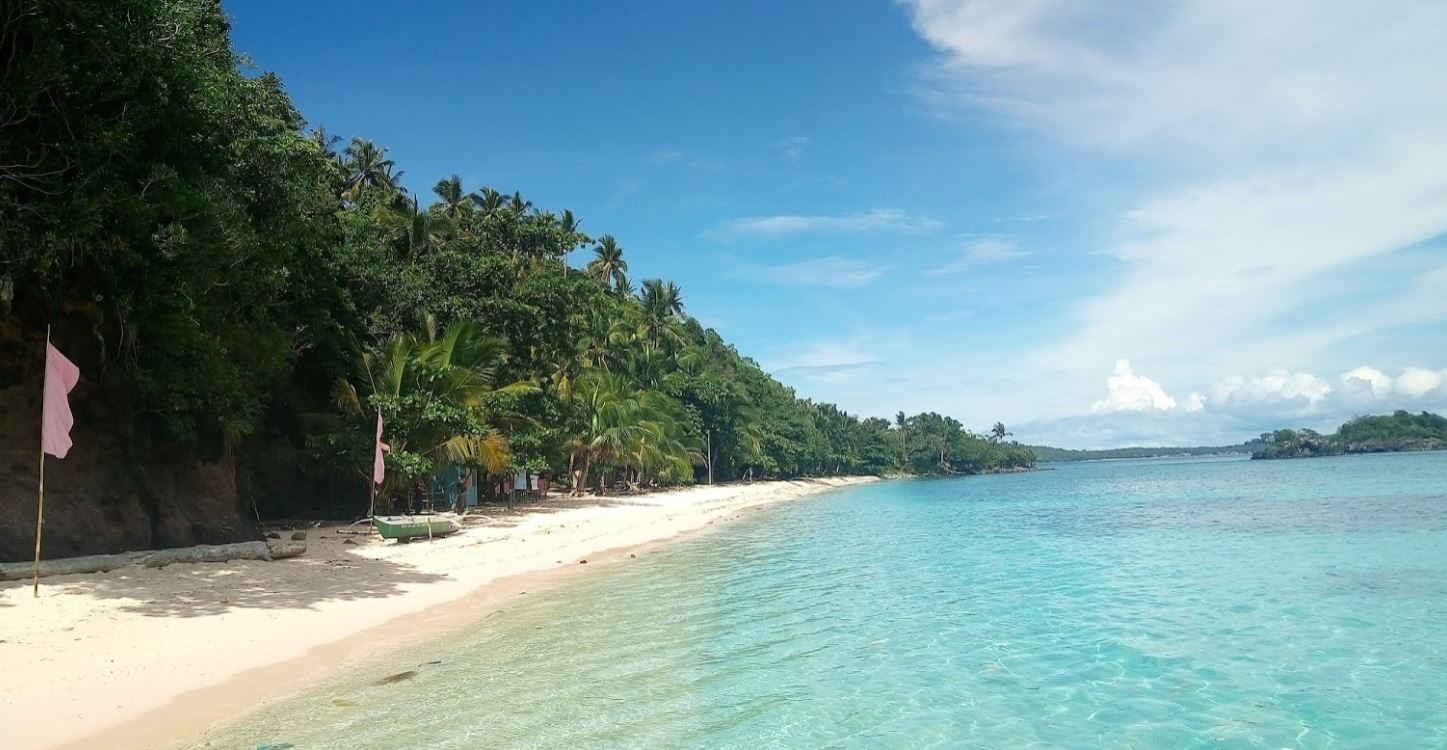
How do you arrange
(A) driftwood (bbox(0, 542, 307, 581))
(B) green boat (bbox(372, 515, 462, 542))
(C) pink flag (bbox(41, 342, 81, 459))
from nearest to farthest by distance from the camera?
(C) pink flag (bbox(41, 342, 81, 459)) → (A) driftwood (bbox(0, 542, 307, 581)) → (B) green boat (bbox(372, 515, 462, 542))

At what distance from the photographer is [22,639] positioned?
26.8 feet

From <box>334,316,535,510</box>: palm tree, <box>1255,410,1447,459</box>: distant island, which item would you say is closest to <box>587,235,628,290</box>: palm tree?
<box>334,316,535,510</box>: palm tree

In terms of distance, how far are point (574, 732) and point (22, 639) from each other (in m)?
6.06

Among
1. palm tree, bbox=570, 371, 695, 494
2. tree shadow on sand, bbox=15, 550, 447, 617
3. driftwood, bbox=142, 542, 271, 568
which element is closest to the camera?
tree shadow on sand, bbox=15, 550, 447, 617

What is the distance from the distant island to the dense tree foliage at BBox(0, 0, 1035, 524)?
16729 cm

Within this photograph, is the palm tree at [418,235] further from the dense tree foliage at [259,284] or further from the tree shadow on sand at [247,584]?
the tree shadow on sand at [247,584]

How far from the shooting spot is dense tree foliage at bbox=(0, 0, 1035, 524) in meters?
10.0

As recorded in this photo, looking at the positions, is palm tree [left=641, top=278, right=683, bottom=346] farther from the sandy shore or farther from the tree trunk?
the sandy shore

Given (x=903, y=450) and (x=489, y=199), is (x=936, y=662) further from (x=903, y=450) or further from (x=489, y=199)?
(x=903, y=450)

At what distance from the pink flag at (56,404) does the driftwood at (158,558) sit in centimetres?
168

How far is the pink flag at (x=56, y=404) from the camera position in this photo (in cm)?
988

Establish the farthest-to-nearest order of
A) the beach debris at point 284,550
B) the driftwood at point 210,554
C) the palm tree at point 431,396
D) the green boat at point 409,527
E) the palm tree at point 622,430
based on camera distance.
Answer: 1. the palm tree at point 622,430
2. the palm tree at point 431,396
3. the green boat at point 409,527
4. the beach debris at point 284,550
5. the driftwood at point 210,554


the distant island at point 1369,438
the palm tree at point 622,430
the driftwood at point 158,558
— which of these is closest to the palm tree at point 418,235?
the palm tree at point 622,430

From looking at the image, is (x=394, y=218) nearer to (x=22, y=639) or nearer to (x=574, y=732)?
(x=22, y=639)
